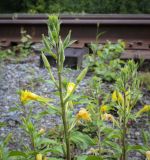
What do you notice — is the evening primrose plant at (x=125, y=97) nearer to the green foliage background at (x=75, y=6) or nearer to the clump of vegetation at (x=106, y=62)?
the clump of vegetation at (x=106, y=62)

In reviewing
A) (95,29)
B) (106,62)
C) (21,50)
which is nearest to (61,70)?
(106,62)

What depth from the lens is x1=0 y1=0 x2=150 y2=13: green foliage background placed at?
416 inches

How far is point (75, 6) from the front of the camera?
11.5 meters

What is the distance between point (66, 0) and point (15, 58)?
639cm

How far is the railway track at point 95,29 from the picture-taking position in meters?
6.39

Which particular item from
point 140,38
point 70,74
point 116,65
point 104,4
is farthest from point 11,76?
point 104,4

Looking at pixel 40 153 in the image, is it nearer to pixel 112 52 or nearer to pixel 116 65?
pixel 116 65

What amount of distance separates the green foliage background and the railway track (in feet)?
10.8

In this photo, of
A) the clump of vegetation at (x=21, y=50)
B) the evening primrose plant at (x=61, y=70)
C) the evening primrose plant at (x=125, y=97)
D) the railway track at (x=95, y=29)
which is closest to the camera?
the evening primrose plant at (x=61, y=70)

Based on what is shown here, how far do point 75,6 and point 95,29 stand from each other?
16.6 ft

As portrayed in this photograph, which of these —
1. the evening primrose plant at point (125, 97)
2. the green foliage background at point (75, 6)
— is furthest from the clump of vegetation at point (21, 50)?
the evening primrose plant at point (125, 97)

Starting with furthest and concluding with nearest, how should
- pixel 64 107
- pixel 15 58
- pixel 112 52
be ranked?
1. pixel 15 58
2. pixel 112 52
3. pixel 64 107

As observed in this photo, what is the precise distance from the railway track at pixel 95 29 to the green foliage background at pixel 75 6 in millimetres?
3281

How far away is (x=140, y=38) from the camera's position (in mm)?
6430
